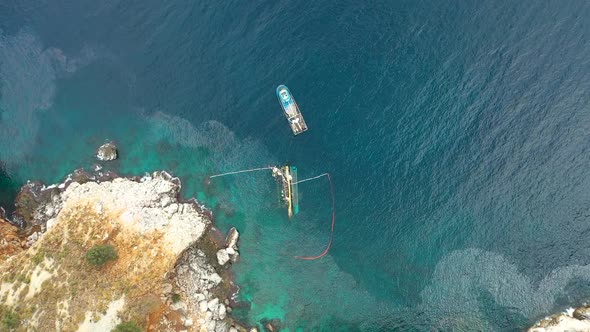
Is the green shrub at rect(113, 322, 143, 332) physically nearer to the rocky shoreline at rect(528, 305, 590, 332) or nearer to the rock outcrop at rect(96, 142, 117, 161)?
the rock outcrop at rect(96, 142, 117, 161)

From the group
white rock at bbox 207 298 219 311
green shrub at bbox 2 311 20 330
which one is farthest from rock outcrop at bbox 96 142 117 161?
white rock at bbox 207 298 219 311

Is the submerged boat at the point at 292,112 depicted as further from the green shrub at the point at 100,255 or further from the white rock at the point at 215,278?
the green shrub at the point at 100,255

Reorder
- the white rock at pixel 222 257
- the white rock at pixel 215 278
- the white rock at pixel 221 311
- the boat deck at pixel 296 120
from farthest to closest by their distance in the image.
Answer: the boat deck at pixel 296 120 → the white rock at pixel 222 257 → the white rock at pixel 215 278 → the white rock at pixel 221 311

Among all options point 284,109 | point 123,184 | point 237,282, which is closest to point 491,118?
point 284,109

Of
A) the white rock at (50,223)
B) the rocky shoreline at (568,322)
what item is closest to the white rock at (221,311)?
the white rock at (50,223)

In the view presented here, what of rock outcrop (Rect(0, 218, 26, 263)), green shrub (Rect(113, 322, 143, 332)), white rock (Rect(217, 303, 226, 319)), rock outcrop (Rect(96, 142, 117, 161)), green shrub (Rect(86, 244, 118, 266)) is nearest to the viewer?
green shrub (Rect(113, 322, 143, 332))

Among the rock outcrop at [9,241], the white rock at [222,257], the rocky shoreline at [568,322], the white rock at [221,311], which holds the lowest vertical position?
the rocky shoreline at [568,322]

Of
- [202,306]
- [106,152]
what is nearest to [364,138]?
[202,306]
